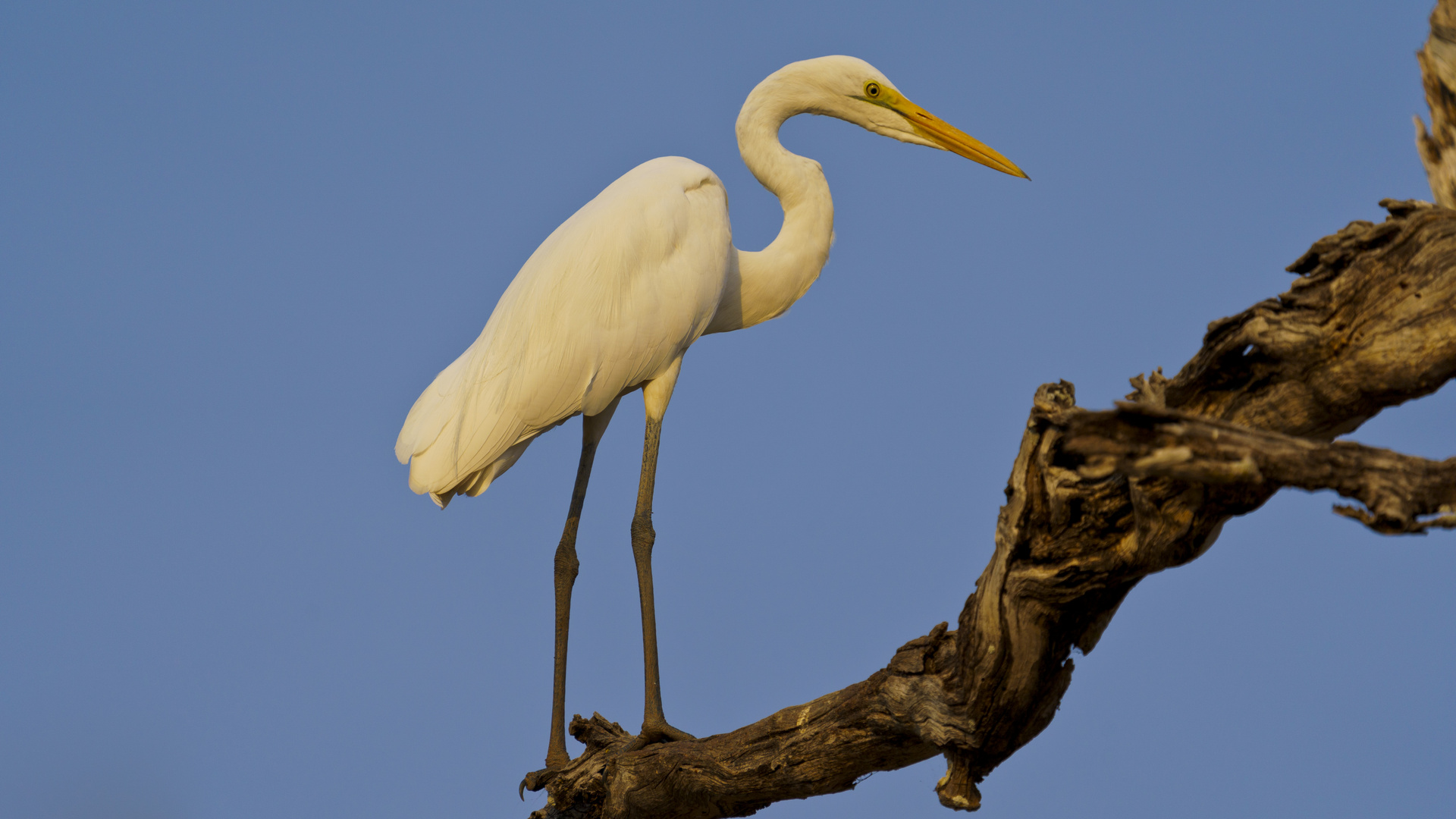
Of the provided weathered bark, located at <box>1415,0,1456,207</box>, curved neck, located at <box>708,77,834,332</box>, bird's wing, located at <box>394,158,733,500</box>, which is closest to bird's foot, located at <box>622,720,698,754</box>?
bird's wing, located at <box>394,158,733,500</box>

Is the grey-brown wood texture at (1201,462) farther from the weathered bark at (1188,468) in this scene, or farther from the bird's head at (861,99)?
the bird's head at (861,99)

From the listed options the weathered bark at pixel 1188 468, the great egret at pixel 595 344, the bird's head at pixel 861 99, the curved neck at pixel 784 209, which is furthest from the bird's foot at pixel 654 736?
the bird's head at pixel 861 99

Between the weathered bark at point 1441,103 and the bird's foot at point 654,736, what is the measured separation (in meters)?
3.10

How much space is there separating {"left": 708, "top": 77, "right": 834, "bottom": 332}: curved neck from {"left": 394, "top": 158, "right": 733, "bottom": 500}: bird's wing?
0.47 m

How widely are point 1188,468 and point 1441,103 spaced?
143cm

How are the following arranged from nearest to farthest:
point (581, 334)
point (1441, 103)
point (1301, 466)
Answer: point (1301, 466) < point (1441, 103) < point (581, 334)

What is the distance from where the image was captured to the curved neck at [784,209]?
559 centimetres

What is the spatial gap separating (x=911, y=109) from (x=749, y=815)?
3.40 meters

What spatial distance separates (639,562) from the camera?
16.7ft

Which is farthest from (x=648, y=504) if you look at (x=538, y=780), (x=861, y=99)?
(x=861, y=99)

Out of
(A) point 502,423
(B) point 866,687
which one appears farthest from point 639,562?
(B) point 866,687

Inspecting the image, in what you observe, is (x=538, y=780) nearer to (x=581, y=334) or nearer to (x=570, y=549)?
(x=570, y=549)

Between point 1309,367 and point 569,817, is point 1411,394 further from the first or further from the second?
point 569,817

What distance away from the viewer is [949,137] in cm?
564
